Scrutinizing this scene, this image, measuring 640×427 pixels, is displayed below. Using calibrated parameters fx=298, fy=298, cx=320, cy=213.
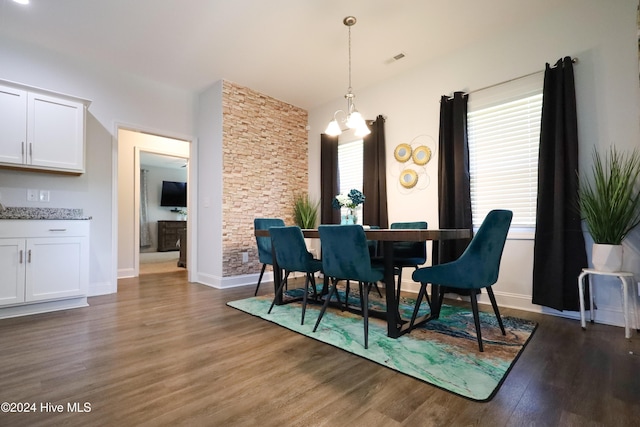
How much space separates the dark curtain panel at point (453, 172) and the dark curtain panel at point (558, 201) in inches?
26.4

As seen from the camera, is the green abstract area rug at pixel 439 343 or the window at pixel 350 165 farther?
the window at pixel 350 165

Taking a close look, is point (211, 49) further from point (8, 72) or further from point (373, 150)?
point (373, 150)

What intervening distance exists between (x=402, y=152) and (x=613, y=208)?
216 centimetres

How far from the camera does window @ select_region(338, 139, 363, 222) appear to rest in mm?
4562

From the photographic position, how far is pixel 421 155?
3.75m

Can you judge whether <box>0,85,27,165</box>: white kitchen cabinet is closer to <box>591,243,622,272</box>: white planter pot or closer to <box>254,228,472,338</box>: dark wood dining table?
<box>254,228,472,338</box>: dark wood dining table

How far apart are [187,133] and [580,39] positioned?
4.74 m

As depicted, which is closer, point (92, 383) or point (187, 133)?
point (92, 383)

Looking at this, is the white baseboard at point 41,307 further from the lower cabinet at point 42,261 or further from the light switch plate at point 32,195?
the light switch plate at point 32,195

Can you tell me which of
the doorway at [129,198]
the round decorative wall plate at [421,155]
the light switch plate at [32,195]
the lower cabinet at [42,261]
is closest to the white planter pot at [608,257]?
the round decorative wall plate at [421,155]

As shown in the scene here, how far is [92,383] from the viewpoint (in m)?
1.56

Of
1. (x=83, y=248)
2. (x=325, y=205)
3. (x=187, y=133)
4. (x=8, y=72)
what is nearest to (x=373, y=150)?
(x=325, y=205)

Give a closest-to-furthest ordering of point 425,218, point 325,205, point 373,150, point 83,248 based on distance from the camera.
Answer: point 83,248 < point 425,218 < point 373,150 < point 325,205

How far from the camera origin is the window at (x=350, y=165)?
456 centimetres
